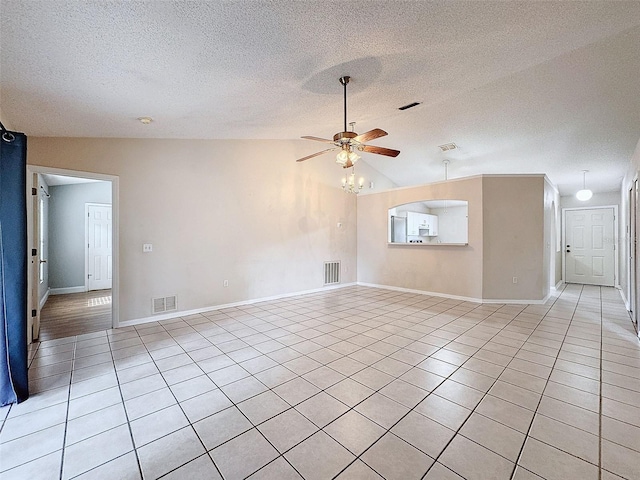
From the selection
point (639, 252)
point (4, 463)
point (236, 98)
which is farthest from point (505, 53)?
point (4, 463)

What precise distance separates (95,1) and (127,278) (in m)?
3.53

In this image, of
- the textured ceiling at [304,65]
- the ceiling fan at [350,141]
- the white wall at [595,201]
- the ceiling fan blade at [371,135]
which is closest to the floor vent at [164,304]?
the textured ceiling at [304,65]

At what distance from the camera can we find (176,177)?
4.49 metres

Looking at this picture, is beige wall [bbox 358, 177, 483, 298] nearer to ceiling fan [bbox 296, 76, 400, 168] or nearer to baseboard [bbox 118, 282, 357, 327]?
baseboard [bbox 118, 282, 357, 327]

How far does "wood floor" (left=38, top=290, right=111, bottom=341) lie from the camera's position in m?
3.88

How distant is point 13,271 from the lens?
2193mm

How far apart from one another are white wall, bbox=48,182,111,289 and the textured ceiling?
13.6 ft

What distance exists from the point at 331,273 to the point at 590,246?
7168 mm

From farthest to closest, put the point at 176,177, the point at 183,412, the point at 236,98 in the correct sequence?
1. the point at 176,177
2. the point at 236,98
3. the point at 183,412

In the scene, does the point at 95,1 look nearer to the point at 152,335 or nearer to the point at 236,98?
the point at 236,98

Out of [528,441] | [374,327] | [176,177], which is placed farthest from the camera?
[176,177]

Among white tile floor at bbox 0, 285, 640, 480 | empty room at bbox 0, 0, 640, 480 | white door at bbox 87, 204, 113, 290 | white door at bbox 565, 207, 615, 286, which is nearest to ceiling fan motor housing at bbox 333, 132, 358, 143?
empty room at bbox 0, 0, 640, 480

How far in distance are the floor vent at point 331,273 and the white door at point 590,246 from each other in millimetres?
6691

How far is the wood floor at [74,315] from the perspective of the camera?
3883mm
